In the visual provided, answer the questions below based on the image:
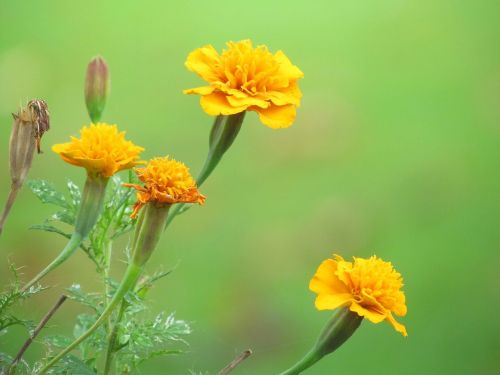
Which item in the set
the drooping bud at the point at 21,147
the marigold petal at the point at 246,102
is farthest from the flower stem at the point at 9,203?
the marigold petal at the point at 246,102

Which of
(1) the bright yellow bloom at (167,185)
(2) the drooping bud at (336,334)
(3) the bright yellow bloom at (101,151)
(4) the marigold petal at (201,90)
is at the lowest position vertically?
(2) the drooping bud at (336,334)

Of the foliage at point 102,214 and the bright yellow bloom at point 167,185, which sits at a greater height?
the bright yellow bloom at point 167,185

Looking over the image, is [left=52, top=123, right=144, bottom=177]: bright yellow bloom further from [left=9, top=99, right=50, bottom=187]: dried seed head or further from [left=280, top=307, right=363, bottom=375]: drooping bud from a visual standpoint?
[left=280, top=307, right=363, bottom=375]: drooping bud

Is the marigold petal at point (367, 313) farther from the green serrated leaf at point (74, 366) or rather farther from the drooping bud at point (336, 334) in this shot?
the green serrated leaf at point (74, 366)

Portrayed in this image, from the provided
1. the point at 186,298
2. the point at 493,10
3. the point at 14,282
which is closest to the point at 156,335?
the point at 14,282

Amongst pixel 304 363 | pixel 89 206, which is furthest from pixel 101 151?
pixel 304 363

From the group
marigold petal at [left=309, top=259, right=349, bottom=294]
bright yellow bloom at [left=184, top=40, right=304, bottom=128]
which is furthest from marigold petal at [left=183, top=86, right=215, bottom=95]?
marigold petal at [left=309, top=259, right=349, bottom=294]

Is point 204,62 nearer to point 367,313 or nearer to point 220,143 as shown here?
point 220,143
